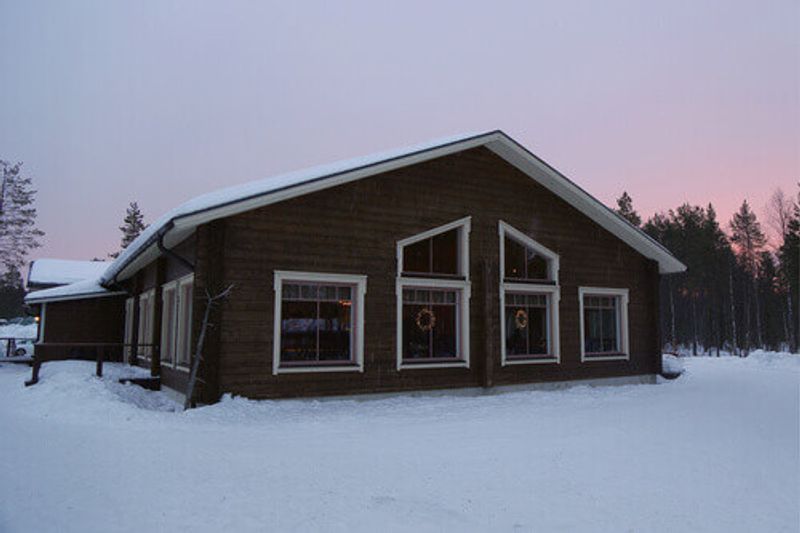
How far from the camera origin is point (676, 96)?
20.8m

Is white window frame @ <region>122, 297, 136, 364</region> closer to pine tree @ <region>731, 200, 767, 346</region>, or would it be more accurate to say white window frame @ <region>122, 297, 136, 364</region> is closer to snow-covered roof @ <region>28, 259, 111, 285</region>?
snow-covered roof @ <region>28, 259, 111, 285</region>

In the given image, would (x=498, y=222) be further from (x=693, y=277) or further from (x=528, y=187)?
(x=693, y=277)

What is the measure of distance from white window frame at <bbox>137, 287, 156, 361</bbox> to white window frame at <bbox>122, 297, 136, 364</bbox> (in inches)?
42.1

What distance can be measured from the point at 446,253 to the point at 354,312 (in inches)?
115

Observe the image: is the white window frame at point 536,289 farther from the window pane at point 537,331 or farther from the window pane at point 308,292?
the window pane at point 308,292

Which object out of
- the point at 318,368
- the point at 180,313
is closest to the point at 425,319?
the point at 318,368

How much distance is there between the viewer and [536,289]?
15.3 metres

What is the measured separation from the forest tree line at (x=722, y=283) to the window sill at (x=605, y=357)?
37.6 m

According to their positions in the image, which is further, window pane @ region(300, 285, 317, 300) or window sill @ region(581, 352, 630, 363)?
window sill @ region(581, 352, 630, 363)

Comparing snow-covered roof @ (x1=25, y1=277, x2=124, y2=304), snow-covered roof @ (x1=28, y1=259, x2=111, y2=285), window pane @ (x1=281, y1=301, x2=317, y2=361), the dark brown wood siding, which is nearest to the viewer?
the dark brown wood siding

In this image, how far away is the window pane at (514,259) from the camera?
596 inches

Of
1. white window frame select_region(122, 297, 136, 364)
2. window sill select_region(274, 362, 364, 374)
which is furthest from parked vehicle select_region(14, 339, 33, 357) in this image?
window sill select_region(274, 362, 364, 374)

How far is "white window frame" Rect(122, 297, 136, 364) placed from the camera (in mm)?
19062

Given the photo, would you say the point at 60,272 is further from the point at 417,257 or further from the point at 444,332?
the point at 444,332
